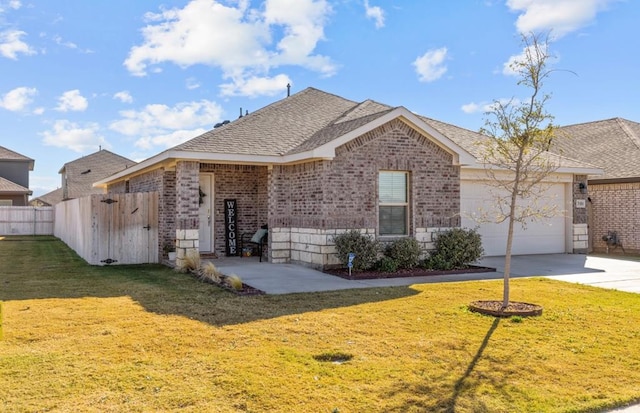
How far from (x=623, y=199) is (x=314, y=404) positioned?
1687cm

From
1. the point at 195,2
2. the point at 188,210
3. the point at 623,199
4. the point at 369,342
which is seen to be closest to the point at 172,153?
the point at 188,210

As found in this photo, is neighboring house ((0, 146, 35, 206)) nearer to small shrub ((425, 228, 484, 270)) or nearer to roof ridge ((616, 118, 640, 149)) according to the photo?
small shrub ((425, 228, 484, 270))

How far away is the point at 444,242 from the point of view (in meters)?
12.8

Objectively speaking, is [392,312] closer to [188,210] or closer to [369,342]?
[369,342]

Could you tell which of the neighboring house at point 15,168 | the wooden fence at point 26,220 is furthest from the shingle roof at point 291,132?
the neighboring house at point 15,168

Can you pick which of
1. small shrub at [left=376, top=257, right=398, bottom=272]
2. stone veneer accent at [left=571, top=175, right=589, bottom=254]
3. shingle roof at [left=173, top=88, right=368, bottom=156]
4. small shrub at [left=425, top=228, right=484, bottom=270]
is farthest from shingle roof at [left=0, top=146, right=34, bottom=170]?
stone veneer accent at [left=571, top=175, right=589, bottom=254]

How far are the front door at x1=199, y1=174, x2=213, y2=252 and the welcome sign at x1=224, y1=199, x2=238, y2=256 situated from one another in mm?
432

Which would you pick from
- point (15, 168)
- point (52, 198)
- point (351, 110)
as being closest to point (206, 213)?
point (351, 110)

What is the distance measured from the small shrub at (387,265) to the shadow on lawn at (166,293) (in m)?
2.14

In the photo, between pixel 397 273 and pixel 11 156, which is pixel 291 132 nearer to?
pixel 397 273

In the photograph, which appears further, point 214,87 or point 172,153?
point 214,87

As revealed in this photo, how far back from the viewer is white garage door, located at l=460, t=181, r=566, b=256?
49.9 feet

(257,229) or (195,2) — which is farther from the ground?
(195,2)

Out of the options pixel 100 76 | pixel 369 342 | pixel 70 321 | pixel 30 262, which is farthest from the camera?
pixel 100 76
